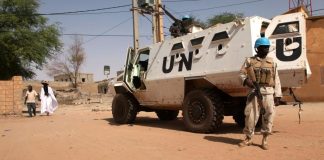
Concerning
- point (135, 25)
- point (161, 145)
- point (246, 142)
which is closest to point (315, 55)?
point (135, 25)

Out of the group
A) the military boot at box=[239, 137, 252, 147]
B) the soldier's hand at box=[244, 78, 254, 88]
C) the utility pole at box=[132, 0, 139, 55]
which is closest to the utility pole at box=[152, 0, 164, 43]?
the utility pole at box=[132, 0, 139, 55]

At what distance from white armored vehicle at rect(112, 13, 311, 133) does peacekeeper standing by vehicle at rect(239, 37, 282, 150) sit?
3.39 ft

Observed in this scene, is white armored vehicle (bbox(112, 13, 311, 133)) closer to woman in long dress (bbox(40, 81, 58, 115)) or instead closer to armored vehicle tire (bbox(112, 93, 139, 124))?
armored vehicle tire (bbox(112, 93, 139, 124))

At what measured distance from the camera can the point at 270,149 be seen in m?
6.47

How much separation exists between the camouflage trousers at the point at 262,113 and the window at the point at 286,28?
1.77 m

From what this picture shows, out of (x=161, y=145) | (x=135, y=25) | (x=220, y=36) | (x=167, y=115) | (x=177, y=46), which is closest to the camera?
(x=161, y=145)

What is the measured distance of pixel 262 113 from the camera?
22.1 feet

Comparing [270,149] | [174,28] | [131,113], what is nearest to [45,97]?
[131,113]

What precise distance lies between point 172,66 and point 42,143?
3.60 meters

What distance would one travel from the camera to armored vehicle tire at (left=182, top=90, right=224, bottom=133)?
8398 mm

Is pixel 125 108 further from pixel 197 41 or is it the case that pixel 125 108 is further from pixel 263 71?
pixel 263 71

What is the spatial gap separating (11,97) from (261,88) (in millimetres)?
15751

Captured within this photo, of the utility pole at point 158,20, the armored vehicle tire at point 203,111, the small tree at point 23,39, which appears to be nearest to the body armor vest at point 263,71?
the armored vehicle tire at point 203,111

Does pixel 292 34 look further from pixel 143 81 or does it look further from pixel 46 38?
pixel 46 38
